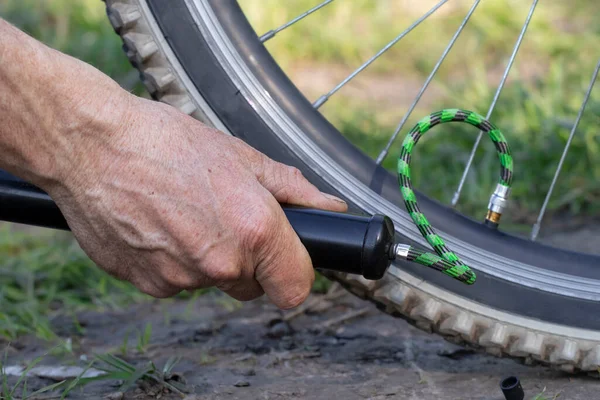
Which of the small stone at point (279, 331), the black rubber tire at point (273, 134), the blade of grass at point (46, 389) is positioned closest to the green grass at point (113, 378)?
the blade of grass at point (46, 389)

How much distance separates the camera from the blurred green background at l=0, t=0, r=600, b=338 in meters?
1.86

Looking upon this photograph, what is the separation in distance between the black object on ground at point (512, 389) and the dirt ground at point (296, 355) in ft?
0.24

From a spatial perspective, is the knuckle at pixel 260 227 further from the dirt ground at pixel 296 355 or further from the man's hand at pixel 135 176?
the dirt ground at pixel 296 355

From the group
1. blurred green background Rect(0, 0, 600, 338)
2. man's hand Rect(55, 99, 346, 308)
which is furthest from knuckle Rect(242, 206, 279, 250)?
blurred green background Rect(0, 0, 600, 338)

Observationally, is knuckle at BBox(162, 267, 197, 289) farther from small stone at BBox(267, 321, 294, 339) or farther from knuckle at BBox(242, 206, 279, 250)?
small stone at BBox(267, 321, 294, 339)

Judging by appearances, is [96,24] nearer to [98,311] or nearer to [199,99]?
[98,311]

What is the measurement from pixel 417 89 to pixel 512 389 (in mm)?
2035

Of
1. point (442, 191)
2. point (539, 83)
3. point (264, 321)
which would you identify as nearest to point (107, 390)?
point (264, 321)

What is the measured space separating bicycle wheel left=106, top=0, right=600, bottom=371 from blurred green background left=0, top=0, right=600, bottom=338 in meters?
0.64

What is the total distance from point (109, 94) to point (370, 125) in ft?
5.35

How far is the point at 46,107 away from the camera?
35.9 inches

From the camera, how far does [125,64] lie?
9.65 feet

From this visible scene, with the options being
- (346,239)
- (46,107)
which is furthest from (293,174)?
(46,107)

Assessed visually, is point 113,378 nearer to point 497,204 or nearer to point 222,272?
point 222,272
